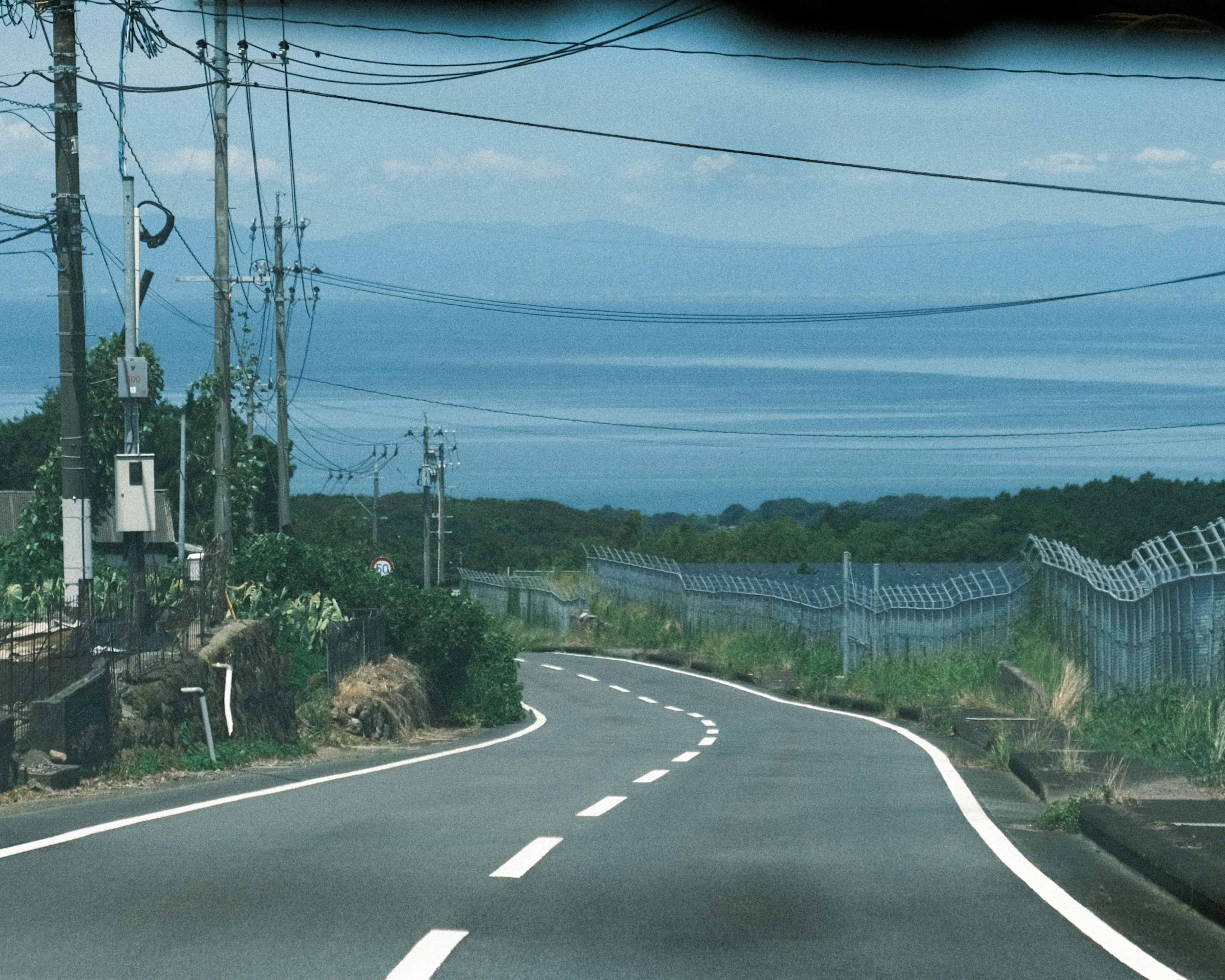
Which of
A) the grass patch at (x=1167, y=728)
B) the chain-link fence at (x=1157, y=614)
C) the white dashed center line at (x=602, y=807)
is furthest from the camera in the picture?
the chain-link fence at (x=1157, y=614)

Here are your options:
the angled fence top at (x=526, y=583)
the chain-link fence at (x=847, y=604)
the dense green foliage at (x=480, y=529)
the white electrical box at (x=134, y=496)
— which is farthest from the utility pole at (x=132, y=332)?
the dense green foliage at (x=480, y=529)

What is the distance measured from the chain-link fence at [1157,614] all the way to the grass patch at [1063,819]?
6.48m

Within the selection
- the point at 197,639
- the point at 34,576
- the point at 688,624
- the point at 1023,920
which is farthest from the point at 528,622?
the point at 1023,920

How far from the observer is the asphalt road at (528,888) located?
5445mm

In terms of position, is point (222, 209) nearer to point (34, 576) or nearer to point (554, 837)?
point (34, 576)

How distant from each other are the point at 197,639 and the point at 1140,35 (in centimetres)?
1216

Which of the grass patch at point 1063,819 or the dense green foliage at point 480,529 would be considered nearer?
the grass patch at point 1063,819

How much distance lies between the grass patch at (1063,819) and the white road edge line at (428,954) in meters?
4.76

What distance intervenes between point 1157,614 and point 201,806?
1190cm

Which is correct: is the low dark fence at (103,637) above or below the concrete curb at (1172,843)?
above

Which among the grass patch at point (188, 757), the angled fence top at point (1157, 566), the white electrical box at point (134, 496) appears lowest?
the grass patch at point (188, 757)

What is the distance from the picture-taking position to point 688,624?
54344mm

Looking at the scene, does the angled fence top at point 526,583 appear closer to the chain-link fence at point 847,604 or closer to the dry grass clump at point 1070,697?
the chain-link fence at point 847,604

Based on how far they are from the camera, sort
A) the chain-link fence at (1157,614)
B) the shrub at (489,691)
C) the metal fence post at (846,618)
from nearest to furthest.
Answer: the chain-link fence at (1157,614)
the shrub at (489,691)
the metal fence post at (846,618)
